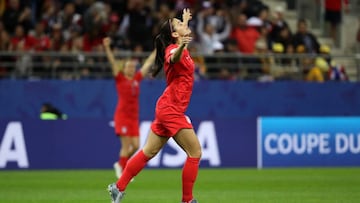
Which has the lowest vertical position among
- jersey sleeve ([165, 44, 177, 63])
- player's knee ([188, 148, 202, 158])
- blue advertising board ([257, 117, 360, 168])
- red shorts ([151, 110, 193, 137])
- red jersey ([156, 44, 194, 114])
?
blue advertising board ([257, 117, 360, 168])

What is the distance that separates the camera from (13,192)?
16484mm

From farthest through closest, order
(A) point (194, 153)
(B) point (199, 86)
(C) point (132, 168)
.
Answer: (B) point (199, 86), (C) point (132, 168), (A) point (194, 153)

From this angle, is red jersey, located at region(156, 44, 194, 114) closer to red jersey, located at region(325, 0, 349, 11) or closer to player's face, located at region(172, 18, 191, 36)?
player's face, located at region(172, 18, 191, 36)

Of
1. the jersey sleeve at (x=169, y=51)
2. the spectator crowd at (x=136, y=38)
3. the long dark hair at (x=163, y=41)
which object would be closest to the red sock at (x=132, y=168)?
the long dark hair at (x=163, y=41)

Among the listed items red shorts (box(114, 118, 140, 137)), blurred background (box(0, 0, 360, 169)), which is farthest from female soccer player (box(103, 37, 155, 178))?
blurred background (box(0, 0, 360, 169))

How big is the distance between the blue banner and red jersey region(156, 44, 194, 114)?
38.3 ft

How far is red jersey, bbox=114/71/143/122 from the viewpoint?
68.3 ft

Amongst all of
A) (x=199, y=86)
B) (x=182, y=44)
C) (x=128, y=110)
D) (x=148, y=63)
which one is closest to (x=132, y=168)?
(x=182, y=44)

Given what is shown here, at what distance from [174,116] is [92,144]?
1207 cm

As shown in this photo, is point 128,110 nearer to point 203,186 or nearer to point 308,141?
point 203,186

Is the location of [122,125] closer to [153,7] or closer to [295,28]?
[153,7]

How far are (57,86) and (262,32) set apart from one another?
253 inches

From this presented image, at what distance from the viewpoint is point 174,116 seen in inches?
486

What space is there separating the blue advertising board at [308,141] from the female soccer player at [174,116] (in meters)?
12.5
